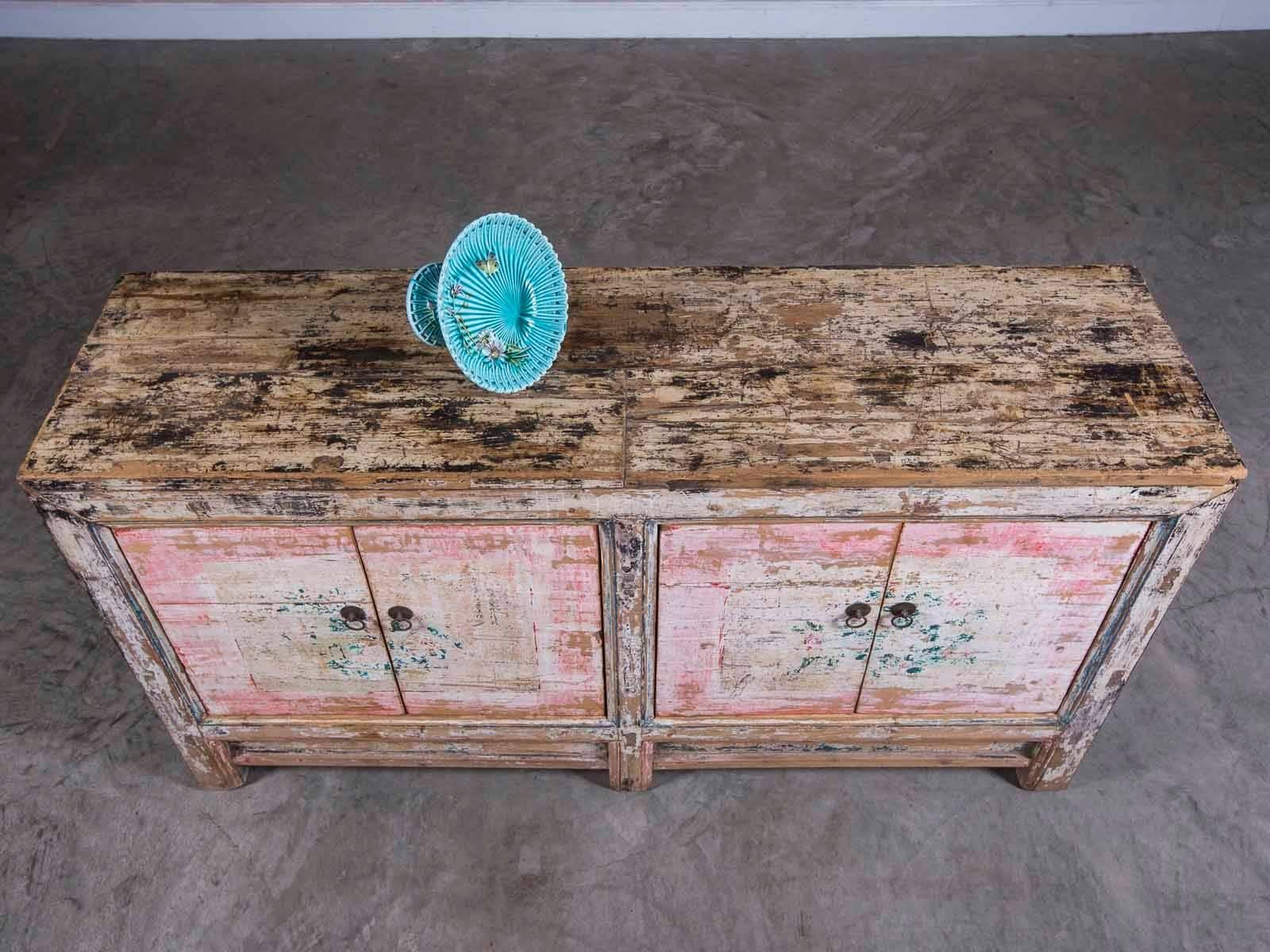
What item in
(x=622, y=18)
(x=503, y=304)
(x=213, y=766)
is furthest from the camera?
(x=622, y=18)

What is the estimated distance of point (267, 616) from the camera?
2076 millimetres

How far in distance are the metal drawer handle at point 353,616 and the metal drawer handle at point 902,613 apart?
3.26 feet

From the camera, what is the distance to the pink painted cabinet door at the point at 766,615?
194 centimetres

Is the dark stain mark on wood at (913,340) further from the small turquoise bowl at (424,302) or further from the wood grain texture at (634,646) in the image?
the small turquoise bowl at (424,302)

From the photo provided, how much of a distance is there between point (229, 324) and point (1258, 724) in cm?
245

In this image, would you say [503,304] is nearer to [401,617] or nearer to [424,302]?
[424,302]

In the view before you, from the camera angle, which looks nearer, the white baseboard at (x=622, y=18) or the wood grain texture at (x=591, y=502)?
the wood grain texture at (x=591, y=502)

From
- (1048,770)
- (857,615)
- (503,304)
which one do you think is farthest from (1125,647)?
(503,304)

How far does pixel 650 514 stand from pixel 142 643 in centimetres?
103

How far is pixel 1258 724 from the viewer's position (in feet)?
8.36

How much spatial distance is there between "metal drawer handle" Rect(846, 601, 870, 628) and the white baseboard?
3469 mm

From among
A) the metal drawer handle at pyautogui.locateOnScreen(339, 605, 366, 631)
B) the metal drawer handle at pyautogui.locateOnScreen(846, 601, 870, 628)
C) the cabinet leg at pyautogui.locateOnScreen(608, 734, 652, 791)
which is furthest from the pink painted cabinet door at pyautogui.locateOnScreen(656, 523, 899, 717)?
the metal drawer handle at pyautogui.locateOnScreen(339, 605, 366, 631)

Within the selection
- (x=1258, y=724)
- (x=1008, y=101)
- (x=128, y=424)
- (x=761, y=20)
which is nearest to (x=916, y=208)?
(x=1008, y=101)

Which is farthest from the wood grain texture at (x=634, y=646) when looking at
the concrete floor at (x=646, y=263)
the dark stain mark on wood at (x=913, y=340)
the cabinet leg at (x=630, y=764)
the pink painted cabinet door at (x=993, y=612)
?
the dark stain mark on wood at (x=913, y=340)
